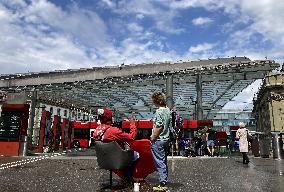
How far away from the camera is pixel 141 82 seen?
3175 centimetres

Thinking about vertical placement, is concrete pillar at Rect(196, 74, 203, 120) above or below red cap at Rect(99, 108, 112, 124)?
above

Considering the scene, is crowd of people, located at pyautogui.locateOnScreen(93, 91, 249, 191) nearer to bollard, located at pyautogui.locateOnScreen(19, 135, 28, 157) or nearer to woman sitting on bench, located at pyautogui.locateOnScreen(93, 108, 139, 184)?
woman sitting on bench, located at pyautogui.locateOnScreen(93, 108, 139, 184)

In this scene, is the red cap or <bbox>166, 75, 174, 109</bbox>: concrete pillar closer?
the red cap

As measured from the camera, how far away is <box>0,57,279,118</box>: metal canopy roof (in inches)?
1133

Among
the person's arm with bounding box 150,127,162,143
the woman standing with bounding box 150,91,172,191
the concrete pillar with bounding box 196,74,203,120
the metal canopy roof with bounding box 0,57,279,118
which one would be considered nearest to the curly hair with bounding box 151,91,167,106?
the woman standing with bounding box 150,91,172,191

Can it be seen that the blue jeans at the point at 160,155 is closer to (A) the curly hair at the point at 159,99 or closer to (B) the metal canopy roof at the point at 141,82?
(A) the curly hair at the point at 159,99

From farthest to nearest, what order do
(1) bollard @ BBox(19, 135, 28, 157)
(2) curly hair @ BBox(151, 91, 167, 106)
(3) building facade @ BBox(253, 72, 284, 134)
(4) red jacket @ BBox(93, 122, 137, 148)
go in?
(3) building facade @ BBox(253, 72, 284, 134) < (1) bollard @ BBox(19, 135, 28, 157) < (2) curly hair @ BBox(151, 91, 167, 106) < (4) red jacket @ BBox(93, 122, 137, 148)

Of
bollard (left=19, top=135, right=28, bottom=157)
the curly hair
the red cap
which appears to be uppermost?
the curly hair

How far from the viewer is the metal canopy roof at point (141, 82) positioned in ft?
94.4

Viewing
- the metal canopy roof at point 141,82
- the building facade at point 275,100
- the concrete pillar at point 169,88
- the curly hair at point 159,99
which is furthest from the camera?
the building facade at point 275,100

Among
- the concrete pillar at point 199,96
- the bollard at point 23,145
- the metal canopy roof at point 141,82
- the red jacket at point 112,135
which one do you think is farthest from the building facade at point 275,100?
the red jacket at point 112,135

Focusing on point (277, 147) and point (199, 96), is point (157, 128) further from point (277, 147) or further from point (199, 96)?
point (199, 96)

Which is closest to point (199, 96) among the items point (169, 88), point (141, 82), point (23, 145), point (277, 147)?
point (169, 88)

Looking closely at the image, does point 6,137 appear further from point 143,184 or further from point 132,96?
point 132,96
